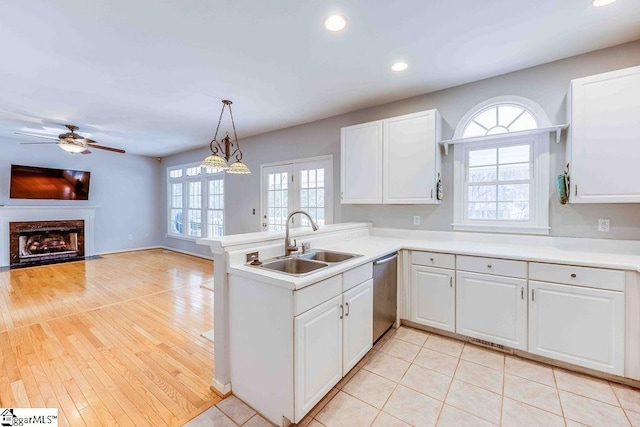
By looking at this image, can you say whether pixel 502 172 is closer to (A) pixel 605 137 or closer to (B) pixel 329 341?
(A) pixel 605 137

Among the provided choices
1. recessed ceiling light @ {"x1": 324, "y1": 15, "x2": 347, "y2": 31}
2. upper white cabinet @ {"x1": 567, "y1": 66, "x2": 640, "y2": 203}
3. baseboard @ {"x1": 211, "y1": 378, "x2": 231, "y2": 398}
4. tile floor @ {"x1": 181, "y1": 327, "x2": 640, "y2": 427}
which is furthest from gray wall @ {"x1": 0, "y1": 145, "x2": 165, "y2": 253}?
upper white cabinet @ {"x1": 567, "y1": 66, "x2": 640, "y2": 203}

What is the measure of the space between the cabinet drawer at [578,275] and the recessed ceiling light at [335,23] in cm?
239

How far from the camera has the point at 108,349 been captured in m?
2.49

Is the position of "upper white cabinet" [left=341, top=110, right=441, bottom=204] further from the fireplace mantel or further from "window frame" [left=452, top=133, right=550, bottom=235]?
the fireplace mantel

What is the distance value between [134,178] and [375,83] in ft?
23.2

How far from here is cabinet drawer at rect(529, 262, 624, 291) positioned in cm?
193

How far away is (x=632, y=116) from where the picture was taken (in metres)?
2.11

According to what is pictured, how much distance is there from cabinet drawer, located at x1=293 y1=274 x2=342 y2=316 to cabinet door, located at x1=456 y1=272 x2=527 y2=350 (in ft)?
4.42

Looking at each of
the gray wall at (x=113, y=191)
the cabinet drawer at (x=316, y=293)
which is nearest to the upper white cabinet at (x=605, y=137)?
the cabinet drawer at (x=316, y=293)

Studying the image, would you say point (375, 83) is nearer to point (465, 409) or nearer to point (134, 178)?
point (465, 409)

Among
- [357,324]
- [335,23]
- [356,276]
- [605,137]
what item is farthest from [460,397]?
[335,23]

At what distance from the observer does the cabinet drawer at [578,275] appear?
1.93 meters

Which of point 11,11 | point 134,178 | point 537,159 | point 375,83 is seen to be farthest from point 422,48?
point 134,178

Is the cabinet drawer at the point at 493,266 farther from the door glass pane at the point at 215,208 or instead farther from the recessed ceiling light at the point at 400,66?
the door glass pane at the point at 215,208
